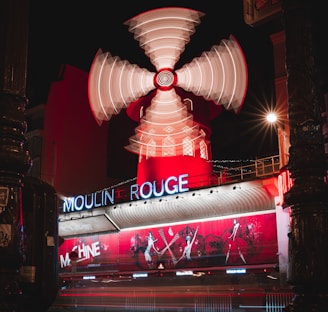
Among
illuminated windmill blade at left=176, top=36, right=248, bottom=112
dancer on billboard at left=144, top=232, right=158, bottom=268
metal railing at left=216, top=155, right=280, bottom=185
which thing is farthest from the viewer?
dancer on billboard at left=144, top=232, right=158, bottom=268

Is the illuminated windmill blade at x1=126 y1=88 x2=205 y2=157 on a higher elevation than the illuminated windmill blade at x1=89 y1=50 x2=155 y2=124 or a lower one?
lower

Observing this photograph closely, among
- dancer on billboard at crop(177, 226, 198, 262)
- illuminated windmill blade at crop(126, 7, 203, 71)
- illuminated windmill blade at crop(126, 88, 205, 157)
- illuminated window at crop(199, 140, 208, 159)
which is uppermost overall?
illuminated windmill blade at crop(126, 7, 203, 71)

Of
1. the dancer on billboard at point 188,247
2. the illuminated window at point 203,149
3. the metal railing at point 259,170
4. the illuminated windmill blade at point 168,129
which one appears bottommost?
the dancer on billboard at point 188,247

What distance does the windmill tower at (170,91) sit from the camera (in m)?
23.8

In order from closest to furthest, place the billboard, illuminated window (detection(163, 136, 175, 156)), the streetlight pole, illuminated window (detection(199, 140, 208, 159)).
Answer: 1. the streetlight pole
2. the billboard
3. illuminated window (detection(163, 136, 175, 156))
4. illuminated window (detection(199, 140, 208, 159))

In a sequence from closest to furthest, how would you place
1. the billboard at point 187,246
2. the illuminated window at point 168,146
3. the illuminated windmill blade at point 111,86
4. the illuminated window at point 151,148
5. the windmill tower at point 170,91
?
the billboard at point 187,246, the windmill tower at point 170,91, the illuminated window at point 168,146, the illuminated window at point 151,148, the illuminated windmill blade at point 111,86

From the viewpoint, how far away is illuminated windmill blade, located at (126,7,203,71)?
24.4 meters

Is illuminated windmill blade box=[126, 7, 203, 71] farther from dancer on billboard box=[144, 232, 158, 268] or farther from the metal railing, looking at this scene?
dancer on billboard box=[144, 232, 158, 268]

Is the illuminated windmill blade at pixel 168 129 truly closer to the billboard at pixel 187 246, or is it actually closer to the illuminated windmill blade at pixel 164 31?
the illuminated windmill blade at pixel 164 31

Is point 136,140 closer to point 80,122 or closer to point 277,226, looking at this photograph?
point 80,122

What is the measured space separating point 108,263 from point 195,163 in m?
6.73

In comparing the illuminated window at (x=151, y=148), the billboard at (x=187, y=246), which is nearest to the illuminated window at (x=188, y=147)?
the illuminated window at (x=151, y=148)

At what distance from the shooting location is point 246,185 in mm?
19609

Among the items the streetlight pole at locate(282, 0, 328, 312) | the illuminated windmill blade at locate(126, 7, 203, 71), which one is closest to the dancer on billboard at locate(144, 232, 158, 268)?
the illuminated windmill blade at locate(126, 7, 203, 71)
